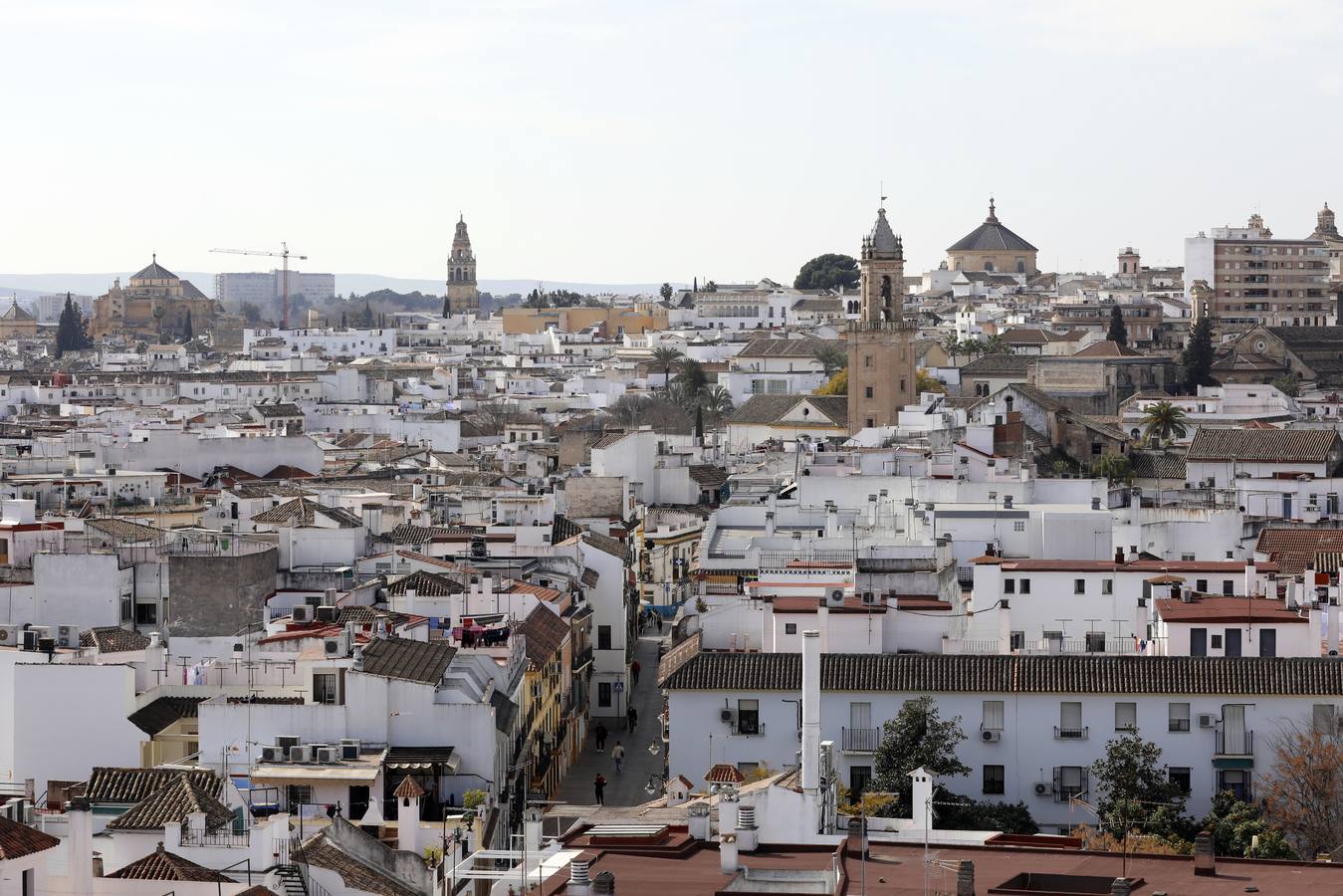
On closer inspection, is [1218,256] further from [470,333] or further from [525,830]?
[525,830]

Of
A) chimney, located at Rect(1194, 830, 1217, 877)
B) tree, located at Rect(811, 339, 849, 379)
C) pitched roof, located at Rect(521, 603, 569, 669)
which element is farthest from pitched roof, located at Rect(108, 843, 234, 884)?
tree, located at Rect(811, 339, 849, 379)

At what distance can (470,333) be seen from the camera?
158 m

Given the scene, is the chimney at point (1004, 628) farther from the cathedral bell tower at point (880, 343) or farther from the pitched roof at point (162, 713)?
the cathedral bell tower at point (880, 343)

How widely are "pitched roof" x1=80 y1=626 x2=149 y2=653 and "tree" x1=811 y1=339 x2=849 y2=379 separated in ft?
209

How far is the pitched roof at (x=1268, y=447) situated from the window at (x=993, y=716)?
25924 millimetres

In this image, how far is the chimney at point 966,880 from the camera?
60.6 ft

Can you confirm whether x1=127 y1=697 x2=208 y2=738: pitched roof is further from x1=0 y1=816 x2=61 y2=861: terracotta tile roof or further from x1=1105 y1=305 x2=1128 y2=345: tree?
x1=1105 y1=305 x2=1128 y2=345: tree

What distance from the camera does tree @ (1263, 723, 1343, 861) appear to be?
26.7m

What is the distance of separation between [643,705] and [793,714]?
33.8ft

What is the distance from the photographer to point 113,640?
31453mm

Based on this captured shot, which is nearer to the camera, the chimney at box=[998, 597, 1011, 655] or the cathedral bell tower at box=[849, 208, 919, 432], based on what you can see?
the chimney at box=[998, 597, 1011, 655]

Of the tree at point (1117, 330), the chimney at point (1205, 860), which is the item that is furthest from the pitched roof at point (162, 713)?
the tree at point (1117, 330)

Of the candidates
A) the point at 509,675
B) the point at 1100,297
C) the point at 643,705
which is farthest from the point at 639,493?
the point at 1100,297

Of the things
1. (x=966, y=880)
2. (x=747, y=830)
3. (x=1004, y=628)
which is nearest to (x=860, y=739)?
(x=1004, y=628)
